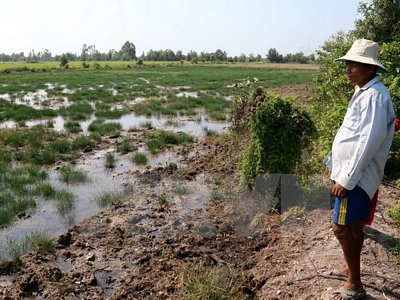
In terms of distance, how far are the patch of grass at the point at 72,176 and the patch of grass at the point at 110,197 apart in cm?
114

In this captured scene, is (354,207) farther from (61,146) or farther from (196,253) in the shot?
(61,146)

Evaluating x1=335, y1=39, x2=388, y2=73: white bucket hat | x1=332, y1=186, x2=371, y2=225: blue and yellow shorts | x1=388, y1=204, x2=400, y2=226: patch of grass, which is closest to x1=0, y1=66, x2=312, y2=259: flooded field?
x1=388, y1=204, x2=400, y2=226: patch of grass

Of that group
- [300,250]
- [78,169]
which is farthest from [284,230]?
[78,169]

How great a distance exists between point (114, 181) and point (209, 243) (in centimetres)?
351

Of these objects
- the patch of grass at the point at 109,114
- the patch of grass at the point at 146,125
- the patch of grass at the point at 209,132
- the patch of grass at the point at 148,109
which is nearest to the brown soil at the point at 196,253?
the patch of grass at the point at 209,132

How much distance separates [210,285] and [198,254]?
1106mm

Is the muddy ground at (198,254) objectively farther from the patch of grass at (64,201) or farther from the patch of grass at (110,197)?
the patch of grass at (64,201)

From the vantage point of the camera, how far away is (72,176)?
8.08 m

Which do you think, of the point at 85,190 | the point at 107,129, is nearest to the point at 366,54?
the point at 85,190

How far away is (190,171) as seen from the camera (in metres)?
8.44

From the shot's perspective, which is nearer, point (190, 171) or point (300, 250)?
point (300, 250)

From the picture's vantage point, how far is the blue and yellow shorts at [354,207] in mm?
2980

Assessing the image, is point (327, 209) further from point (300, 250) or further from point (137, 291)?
point (137, 291)

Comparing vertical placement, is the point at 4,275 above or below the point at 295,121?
below
